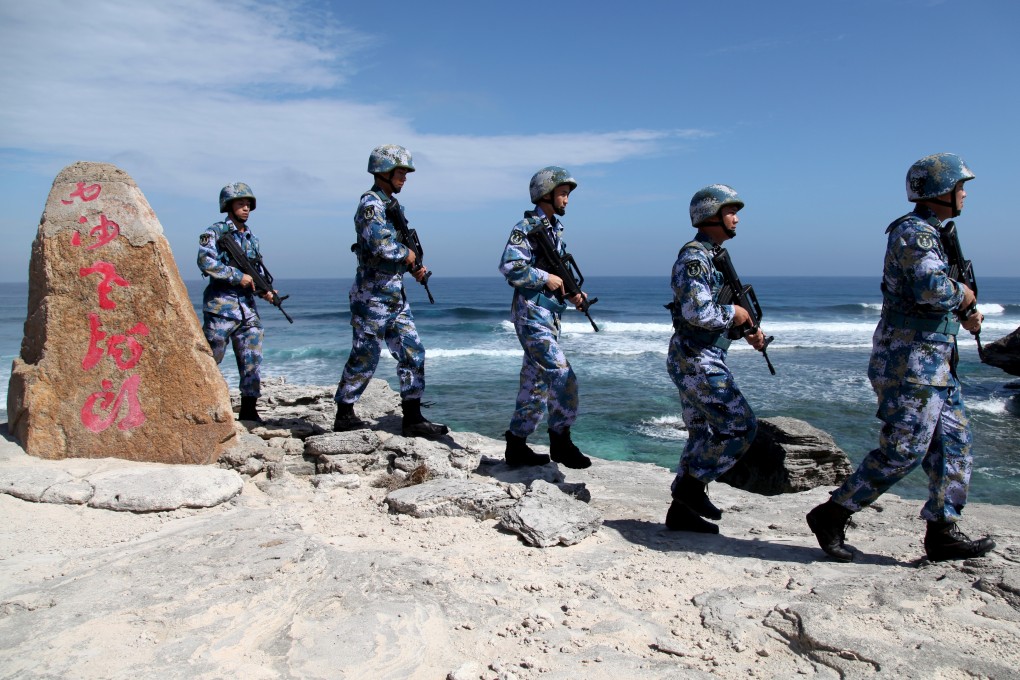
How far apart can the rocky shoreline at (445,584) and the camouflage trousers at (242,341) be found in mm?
1385

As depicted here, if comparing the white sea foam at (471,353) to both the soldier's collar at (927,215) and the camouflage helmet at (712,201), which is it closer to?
the camouflage helmet at (712,201)

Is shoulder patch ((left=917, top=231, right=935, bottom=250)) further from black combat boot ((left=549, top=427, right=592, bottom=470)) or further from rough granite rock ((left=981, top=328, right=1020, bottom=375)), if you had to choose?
rough granite rock ((left=981, top=328, right=1020, bottom=375))

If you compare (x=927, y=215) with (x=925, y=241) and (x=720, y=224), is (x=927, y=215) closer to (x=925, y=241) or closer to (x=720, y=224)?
(x=925, y=241)

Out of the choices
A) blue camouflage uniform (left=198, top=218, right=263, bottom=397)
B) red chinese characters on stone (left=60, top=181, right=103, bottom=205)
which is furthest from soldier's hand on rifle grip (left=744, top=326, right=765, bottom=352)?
red chinese characters on stone (left=60, top=181, right=103, bottom=205)

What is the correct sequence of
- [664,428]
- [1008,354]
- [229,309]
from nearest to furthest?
1. [229,309]
2. [664,428]
3. [1008,354]

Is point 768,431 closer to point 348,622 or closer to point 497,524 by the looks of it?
point 497,524

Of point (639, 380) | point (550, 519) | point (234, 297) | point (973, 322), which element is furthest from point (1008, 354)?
point (234, 297)

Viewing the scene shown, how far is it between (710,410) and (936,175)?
1.66 meters

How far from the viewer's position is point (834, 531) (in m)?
3.74

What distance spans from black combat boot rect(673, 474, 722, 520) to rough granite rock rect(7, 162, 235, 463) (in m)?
3.12

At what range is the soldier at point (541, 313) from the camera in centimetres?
477

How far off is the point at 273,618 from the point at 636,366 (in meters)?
14.4

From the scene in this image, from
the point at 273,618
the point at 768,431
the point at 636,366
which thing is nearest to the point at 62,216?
the point at 273,618

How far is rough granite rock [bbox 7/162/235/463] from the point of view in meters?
4.78
